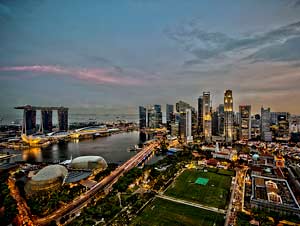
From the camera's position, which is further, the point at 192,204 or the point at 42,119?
the point at 42,119

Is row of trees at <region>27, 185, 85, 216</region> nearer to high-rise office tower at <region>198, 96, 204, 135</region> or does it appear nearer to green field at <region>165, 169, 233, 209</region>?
green field at <region>165, 169, 233, 209</region>

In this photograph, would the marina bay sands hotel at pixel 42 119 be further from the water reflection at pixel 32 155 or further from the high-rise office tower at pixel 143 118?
the high-rise office tower at pixel 143 118

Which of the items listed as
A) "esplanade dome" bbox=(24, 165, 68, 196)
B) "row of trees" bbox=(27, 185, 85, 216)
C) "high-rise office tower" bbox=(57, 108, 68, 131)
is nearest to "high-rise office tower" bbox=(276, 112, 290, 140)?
"row of trees" bbox=(27, 185, 85, 216)

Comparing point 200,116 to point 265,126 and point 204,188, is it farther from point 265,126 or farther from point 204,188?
point 204,188

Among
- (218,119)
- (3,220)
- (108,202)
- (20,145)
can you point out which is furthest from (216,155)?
(20,145)

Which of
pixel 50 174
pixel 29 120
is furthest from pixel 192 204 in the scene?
pixel 29 120

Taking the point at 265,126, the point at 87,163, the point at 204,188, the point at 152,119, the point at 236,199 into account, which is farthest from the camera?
the point at 152,119
